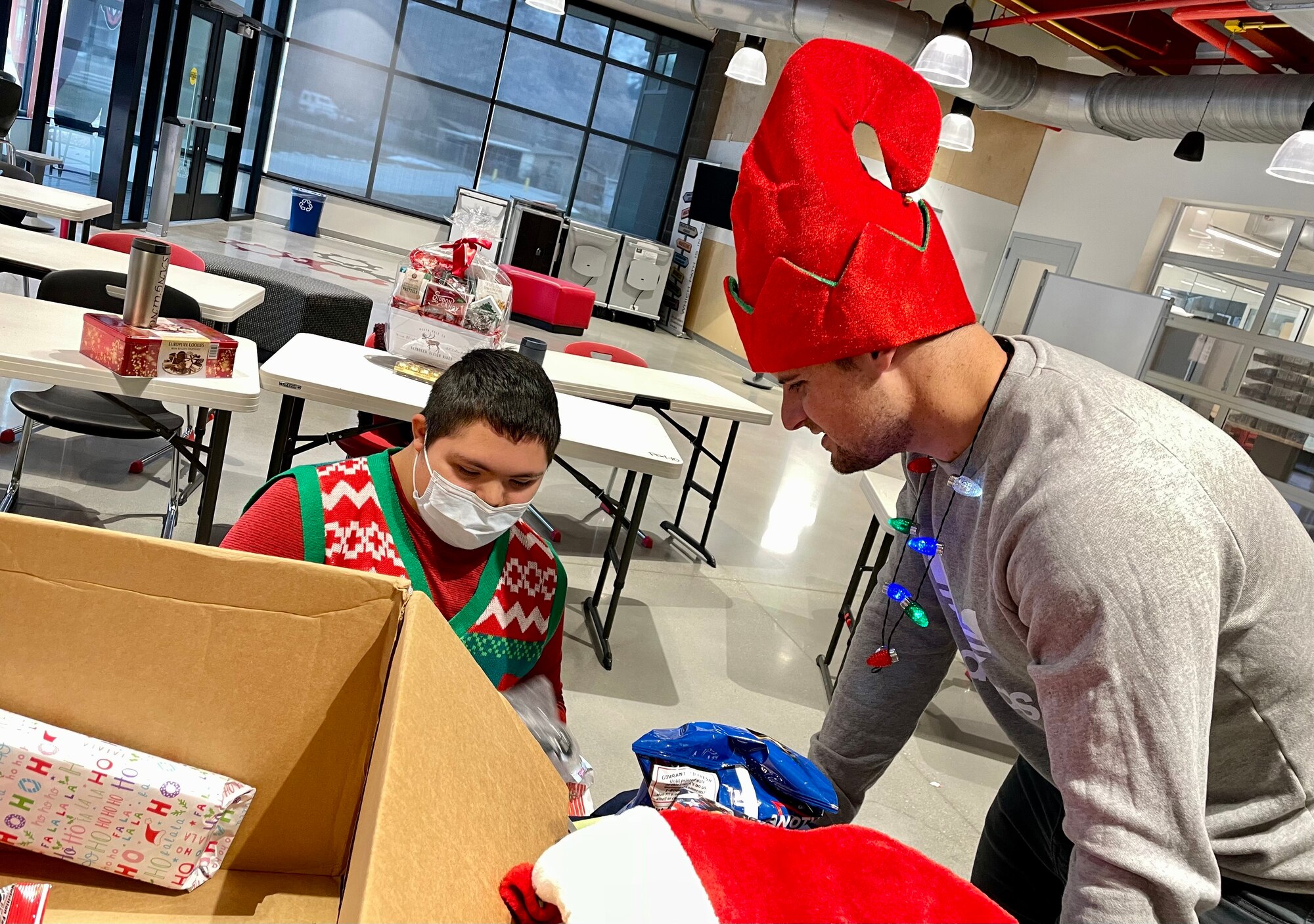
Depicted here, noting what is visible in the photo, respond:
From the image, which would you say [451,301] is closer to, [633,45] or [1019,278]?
[1019,278]

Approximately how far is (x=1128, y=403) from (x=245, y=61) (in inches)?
520

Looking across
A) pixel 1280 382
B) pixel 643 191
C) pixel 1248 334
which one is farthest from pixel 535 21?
pixel 1280 382

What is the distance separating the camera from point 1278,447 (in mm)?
8617

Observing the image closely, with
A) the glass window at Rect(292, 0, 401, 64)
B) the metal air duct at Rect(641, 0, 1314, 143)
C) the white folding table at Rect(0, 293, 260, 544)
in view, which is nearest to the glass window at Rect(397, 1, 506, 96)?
the glass window at Rect(292, 0, 401, 64)

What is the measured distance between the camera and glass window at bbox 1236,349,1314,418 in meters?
8.34

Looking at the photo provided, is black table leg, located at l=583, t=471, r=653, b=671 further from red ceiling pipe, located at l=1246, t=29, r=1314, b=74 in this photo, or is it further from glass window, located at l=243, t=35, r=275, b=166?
glass window, located at l=243, t=35, r=275, b=166

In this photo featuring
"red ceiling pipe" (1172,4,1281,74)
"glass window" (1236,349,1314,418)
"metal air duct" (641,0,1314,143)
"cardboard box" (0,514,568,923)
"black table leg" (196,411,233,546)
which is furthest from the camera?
"glass window" (1236,349,1314,418)

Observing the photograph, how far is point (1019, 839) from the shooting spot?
4.58 feet

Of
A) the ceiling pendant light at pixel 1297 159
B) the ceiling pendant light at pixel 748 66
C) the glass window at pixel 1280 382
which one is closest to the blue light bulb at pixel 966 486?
the ceiling pendant light at pixel 1297 159

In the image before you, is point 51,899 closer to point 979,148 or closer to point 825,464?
point 825,464

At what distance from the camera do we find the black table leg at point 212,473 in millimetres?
2658

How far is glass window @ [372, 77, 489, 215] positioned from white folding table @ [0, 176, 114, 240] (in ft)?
31.9

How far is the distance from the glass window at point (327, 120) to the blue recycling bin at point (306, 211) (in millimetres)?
776

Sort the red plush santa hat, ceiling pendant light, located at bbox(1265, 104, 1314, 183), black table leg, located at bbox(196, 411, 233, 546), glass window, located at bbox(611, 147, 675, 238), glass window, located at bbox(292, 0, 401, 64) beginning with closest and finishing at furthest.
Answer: the red plush santa hat → black table leg, located at bbox(196, 411, 233, 546) → ceiling pendant light, located at bbox(1265, 104, 1314, 183) → glass window, located at bbox(292, 0, 401, 64) → glass window, located at bbox(611, 147, 675, 238)
